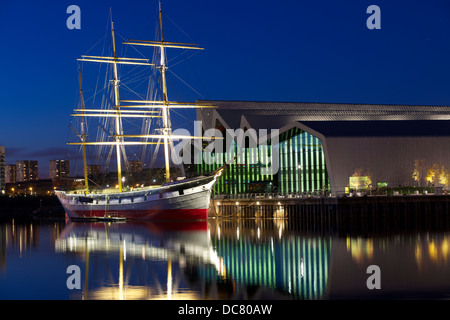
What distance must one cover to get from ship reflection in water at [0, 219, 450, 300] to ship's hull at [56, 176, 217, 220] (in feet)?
43.6

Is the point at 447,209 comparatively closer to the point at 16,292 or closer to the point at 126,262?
the point at 126,262

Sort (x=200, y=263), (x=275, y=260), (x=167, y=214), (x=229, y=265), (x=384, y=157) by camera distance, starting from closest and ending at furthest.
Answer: (x=229, y=265)
(x=200, y=263)
(x=275, y=260)
(x=167, y=214)
(x=384, y=157)

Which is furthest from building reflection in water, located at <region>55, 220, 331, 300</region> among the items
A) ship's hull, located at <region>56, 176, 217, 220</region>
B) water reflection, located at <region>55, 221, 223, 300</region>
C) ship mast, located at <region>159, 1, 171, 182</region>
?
ship mast, located at <region>159, 1, 171, 182</region>

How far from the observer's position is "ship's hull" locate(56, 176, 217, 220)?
6731 cm

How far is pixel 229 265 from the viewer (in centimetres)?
3347

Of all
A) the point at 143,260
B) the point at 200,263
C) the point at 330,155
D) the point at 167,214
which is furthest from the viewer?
the point at 330,155

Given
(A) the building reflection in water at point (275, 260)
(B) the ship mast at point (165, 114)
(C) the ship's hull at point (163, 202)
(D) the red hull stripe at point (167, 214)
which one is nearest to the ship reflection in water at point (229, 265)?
(A) the building reflection in water at point (275, 260)

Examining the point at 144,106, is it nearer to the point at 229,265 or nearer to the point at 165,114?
the point at 165,114

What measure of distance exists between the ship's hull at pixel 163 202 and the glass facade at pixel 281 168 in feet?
23.8

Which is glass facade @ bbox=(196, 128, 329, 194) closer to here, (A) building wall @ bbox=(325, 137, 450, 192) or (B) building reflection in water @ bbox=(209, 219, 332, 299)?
(A) building wall @ bbox=(325, 137, 450, 192)

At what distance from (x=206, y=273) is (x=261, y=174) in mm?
54490

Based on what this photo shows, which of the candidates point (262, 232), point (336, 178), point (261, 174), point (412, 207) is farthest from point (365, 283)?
point (261, 174)

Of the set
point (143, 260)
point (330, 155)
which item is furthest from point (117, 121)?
point (143, 260)

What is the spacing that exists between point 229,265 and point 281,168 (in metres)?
47.9
